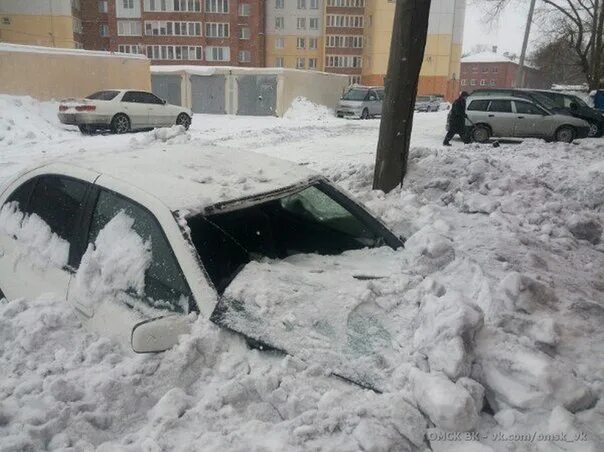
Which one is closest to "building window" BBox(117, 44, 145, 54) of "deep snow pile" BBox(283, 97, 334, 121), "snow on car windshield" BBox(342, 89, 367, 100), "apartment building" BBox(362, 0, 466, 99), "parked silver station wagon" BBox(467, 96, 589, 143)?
"apartment building" BBox(362, 0, 466, 99)

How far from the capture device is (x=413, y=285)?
3006 mm

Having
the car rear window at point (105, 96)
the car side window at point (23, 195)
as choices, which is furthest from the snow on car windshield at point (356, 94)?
the car side window at point (23, 195)

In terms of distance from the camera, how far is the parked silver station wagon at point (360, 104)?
28203 mm

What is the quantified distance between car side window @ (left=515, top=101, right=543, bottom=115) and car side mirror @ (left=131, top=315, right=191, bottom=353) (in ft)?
55.1

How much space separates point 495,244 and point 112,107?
15.8 m

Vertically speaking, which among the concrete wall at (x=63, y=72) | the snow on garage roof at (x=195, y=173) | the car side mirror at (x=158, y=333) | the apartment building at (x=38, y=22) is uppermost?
the apartment building at (x=38, y=22)

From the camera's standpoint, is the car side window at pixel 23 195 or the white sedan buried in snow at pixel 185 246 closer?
the white sedan buried in snow at pixel 185 246

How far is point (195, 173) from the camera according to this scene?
337 centimetres

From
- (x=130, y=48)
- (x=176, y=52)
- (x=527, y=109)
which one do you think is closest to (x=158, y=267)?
(x=527, y=109)

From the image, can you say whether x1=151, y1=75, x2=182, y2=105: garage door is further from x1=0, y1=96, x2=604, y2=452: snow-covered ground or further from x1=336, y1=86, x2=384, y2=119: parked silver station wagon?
x1=0, y1=96, x2=604, y2=452: snow-covered ground

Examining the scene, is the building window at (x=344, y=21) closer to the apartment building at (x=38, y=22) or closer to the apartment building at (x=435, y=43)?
the apartment building at (x=435, y=43)

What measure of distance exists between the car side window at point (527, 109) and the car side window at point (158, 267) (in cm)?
1652

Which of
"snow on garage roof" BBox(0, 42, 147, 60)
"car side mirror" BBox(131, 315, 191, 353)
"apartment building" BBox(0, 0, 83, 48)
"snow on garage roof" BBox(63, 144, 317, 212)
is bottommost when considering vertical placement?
"car side mirror" BBox(131, 315, 191, 353)

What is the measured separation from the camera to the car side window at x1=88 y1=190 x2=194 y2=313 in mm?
2668
